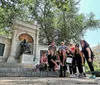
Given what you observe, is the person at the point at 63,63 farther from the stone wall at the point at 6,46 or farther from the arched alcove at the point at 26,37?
the arched alcove at the point at 26,37

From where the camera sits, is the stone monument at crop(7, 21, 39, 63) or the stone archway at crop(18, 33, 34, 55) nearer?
the stone monument at crop(7, 21, 39, 63)

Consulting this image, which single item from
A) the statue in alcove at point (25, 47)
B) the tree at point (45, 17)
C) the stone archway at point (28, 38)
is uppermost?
the tree at point (45, 17)

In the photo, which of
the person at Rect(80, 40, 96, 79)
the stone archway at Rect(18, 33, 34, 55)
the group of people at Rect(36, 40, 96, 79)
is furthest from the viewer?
the stone archway at Rect(18, 33, 34, 55)

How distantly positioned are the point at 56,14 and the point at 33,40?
32.8ft

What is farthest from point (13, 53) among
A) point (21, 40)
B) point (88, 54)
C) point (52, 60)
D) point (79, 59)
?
point (88, 54)

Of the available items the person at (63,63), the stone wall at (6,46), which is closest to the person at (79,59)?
the person at (63,63)

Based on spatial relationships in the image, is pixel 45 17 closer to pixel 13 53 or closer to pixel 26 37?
pixel 26 37

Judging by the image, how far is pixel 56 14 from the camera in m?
26.2

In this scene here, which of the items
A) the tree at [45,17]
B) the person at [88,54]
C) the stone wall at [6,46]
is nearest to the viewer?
the person at [88,54]

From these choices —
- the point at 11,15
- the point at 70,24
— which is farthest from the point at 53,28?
the point at 11,15

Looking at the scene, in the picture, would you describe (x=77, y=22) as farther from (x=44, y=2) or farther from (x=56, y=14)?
(x=44, y=2)

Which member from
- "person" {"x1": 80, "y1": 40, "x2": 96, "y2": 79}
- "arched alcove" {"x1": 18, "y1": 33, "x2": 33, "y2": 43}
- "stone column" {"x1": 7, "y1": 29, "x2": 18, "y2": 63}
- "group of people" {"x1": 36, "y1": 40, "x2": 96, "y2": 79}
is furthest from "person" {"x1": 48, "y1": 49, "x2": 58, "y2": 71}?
"arched alcove" {"x1": 18, "y1": 33, "x2": 33, "y2": 43}

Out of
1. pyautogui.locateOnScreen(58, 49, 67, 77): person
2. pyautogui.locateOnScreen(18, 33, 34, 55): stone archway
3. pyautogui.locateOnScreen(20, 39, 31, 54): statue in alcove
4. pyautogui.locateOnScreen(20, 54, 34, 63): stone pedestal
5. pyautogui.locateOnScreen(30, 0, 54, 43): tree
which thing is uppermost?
pyautogui.locateOnScreen(30, 0, 54, 43): tree

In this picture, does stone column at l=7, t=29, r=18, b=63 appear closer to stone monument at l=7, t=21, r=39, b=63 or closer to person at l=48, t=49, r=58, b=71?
stone monument at l=7, t=21, r=39, b=63
